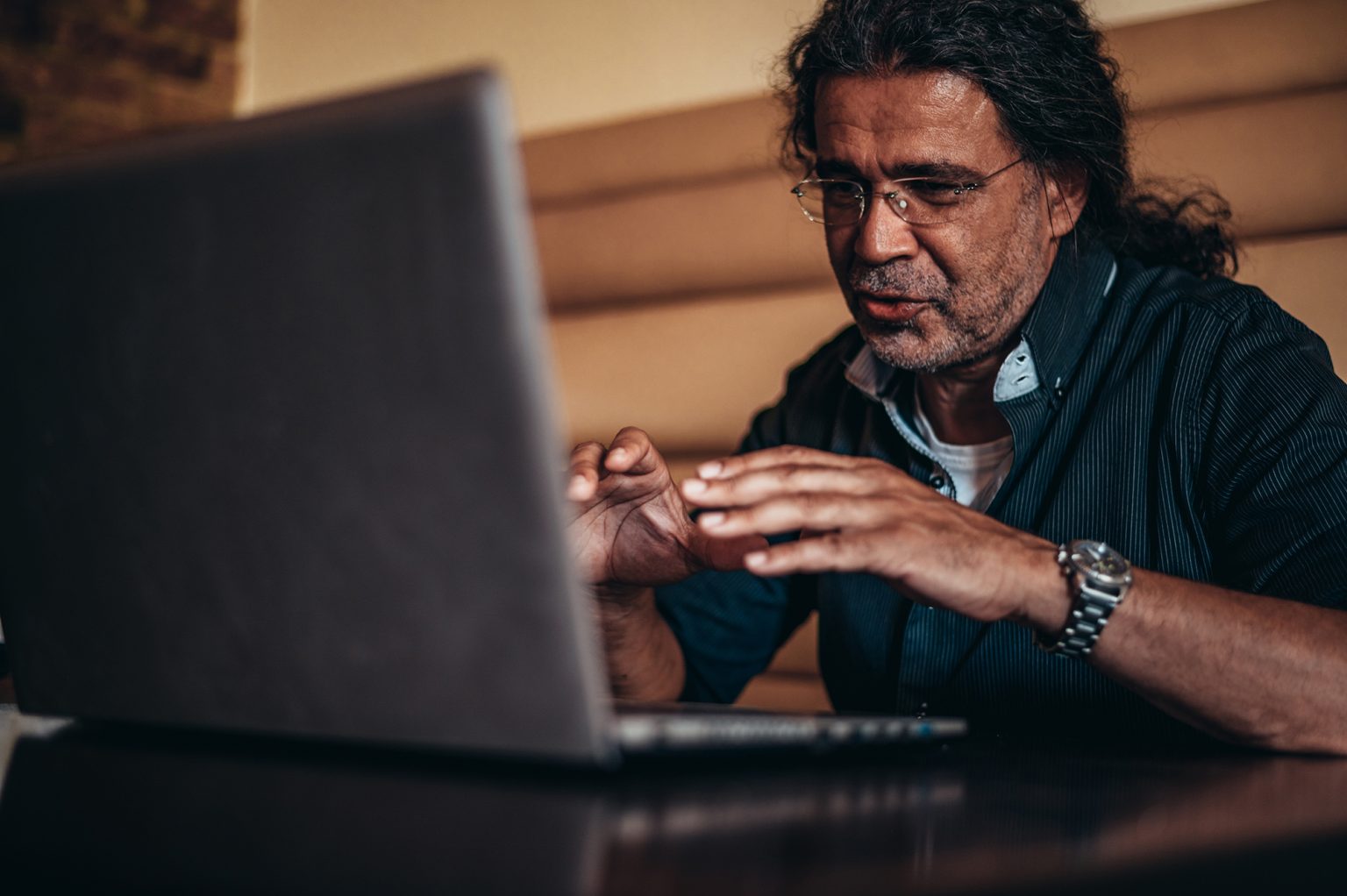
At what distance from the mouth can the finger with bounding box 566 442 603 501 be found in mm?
347

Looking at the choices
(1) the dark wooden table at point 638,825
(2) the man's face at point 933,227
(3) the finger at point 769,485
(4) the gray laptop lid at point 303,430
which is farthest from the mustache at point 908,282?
(4) the gray laptop lid at point 303,430

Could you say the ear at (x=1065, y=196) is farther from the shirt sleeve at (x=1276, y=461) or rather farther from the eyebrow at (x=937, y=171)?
the shirt sleeve at (x=1276, y=461)

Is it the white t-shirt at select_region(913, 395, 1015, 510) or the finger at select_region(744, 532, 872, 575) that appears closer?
the finger at select_region(744, 532, 872, 575)

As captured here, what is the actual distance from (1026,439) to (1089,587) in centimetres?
42

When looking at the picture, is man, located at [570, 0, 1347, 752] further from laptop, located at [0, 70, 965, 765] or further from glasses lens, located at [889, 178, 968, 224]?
laptop, located at [0, 70, 965, 765]

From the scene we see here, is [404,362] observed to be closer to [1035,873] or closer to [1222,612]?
[1035,873]

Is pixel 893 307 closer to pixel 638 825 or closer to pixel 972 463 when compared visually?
pixel 972 463

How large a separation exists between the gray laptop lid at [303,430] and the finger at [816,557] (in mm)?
201

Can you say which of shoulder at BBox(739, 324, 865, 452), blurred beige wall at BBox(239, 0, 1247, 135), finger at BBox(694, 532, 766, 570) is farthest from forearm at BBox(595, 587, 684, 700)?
blurred beige wall at BBox(239, 0, 1247, 135)

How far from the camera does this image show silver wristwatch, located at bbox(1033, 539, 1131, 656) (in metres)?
A: 0.71

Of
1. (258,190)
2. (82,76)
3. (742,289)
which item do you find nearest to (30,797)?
(258,190)

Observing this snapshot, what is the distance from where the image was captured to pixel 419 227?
423 mm

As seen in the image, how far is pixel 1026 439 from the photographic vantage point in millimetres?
1106

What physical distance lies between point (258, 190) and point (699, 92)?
1.52 metres
